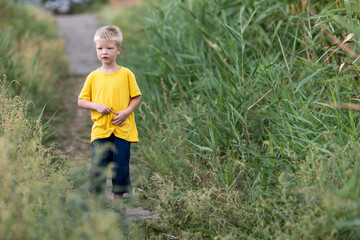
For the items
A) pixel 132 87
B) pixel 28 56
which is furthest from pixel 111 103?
pixel 28 56

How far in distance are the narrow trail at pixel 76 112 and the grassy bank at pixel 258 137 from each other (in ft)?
1.52

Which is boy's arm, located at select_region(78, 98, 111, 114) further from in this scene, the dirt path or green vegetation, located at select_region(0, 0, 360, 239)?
the dirt path

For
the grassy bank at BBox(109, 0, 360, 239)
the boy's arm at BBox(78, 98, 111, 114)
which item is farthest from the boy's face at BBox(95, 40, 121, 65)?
the grassy bank at BBox(109, 0, 360, 239)

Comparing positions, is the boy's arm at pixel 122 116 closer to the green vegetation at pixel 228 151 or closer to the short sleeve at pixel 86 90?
the short sleeve at pixel 86 90

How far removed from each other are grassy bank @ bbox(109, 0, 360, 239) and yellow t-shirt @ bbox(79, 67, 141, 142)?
40 centimetres

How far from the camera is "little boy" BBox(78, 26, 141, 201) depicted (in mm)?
2818

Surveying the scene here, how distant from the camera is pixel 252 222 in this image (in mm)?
2320

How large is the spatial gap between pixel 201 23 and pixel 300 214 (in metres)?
2.98

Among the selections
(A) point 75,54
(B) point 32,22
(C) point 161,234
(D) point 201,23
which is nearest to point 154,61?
(D) point 201,23

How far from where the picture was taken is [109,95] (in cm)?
283

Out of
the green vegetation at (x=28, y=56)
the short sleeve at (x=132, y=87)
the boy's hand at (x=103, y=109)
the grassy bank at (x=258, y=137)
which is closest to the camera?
the grassy bank at (x=258, y=137)

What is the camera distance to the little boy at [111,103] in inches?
111

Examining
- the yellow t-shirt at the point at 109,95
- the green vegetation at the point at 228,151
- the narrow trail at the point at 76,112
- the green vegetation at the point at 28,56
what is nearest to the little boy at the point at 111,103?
the yellow t-shirt at the point at 109,95

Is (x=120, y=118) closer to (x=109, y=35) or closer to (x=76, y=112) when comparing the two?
(x=109, y=35)
